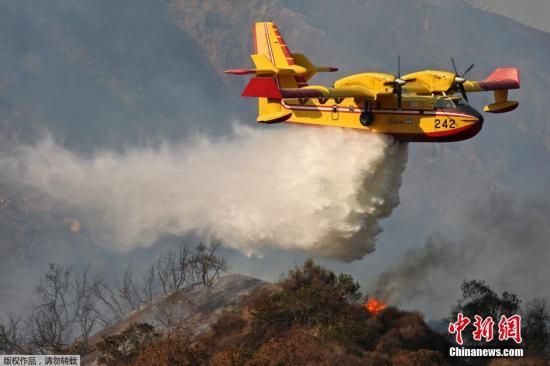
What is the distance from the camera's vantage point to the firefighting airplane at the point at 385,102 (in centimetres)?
4034

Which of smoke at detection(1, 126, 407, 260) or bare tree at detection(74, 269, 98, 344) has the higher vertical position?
bare tree at detection(74, 269, 98, 344)

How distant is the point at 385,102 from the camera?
41.5 m

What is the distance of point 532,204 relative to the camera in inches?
5162

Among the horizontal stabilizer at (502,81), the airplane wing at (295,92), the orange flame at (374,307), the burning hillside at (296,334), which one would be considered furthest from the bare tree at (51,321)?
the horizontal stabilizer at (502,81)

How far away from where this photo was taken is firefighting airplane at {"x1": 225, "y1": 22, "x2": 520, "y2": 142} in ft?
132

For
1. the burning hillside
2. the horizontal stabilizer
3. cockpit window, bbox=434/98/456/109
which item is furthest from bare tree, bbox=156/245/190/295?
cockpit window, bbox=434/98/456/109

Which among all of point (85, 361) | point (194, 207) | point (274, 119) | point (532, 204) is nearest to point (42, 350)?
point (85, 361)

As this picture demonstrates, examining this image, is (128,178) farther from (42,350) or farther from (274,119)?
(274,119)

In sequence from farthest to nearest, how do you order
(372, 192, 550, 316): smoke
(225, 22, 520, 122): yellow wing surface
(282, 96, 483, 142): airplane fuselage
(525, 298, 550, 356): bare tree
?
(372, 192, 550, 316): smoke
(525, 298, 550, 356): bare tree
(282, 96, 483, 142): airplane fuselage
(225, 22, 520, 122): yellow wing surface

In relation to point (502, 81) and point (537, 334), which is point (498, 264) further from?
point (502, 81)

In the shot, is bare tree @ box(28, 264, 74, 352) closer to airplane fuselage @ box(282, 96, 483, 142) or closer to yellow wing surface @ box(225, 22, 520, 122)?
yellow wing surface @ box(225, 22, 520, 122)

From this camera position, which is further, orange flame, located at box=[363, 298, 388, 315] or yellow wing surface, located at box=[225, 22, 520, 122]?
orange flame, located at box=[363, 298, 388, 315]

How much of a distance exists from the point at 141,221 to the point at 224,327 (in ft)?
62.2

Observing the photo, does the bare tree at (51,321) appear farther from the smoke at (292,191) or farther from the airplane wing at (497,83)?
the airplane wing at (497,83)
